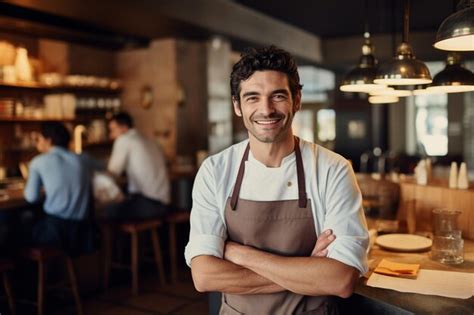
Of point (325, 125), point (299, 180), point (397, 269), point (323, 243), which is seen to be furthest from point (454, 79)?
point (325, 125)

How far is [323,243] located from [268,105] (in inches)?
20.6

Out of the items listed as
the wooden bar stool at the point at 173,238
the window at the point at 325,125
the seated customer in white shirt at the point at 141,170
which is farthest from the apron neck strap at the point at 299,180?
the window at the point at 325,125

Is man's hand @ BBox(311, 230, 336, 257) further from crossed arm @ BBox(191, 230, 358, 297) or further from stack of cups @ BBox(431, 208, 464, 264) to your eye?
stack of cups @ BBox(431, 208, 464, 264)

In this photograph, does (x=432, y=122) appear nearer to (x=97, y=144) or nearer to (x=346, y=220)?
(x=97, y=144)

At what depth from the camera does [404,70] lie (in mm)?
2518

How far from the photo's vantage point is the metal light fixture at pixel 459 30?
1.80 m

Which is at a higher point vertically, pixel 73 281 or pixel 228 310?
pixel 228 310

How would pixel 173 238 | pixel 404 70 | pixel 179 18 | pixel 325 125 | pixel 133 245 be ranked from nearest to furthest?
pixel 404 70 < pixel 133 245 < pixel 173 238 < pixel 179 18 < pixel 325 125

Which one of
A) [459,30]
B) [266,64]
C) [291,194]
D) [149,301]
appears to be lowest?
[149,301]

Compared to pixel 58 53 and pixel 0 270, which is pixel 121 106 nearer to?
pixel 58 53

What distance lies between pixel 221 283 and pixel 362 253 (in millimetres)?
505

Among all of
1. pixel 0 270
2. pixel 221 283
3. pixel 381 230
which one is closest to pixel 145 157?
pixel 0 270

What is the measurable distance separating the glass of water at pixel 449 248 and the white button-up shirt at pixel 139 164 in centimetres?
309

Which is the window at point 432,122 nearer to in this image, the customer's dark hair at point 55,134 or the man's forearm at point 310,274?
the customer's dark hair at point 55,134
